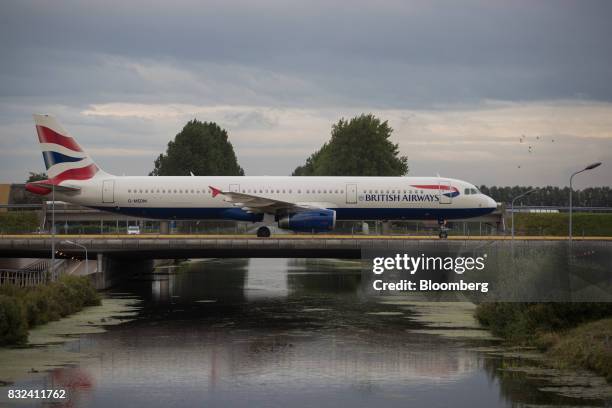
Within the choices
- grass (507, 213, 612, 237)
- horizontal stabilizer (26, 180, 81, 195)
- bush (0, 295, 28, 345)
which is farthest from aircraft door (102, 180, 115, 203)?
grass (507, 213, 612, 237)

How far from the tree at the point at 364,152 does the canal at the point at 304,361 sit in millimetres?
87573

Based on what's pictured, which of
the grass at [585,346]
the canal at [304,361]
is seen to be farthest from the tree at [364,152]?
the grass at [585,346]

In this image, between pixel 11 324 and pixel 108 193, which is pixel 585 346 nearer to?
pixel 11 324

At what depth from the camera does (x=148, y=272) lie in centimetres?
9419

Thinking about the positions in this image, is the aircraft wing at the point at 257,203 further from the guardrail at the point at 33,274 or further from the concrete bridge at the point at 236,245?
the guardrail at the point at 33,274

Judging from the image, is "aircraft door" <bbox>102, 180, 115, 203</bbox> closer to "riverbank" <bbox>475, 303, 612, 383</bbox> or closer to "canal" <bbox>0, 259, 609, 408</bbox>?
"canal" <bbox>0, 259, 609, 408</bbox>

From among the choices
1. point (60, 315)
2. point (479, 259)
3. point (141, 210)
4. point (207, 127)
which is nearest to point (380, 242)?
point (479, 259)

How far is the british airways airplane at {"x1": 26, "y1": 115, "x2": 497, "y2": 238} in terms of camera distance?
69.3 meters

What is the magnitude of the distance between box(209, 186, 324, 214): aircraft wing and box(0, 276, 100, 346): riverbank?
1380cm

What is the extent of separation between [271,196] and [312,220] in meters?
4.70

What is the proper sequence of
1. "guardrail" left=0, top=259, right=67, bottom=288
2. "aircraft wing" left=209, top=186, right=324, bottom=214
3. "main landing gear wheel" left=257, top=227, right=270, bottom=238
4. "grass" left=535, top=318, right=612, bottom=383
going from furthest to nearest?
"main landing gear wheel" left=257, top=227, right=270, bottom=238 < "aircraft wing" left=209, top=186, right=324, bottom=214 < "guardrail" left=0, top=259, right=67, bottom=288 < "grass" left=535, top=318, right=612, bottom=383

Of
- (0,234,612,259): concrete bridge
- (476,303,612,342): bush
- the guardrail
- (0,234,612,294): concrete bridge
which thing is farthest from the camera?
(0,234,612,259): concrete bridge

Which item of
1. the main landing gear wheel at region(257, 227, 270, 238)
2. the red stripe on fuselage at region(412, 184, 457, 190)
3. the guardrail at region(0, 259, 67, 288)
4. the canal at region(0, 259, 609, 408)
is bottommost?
the canal at region(0, 259, 609, 408)

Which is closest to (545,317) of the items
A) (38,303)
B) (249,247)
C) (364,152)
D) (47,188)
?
(38,303)
